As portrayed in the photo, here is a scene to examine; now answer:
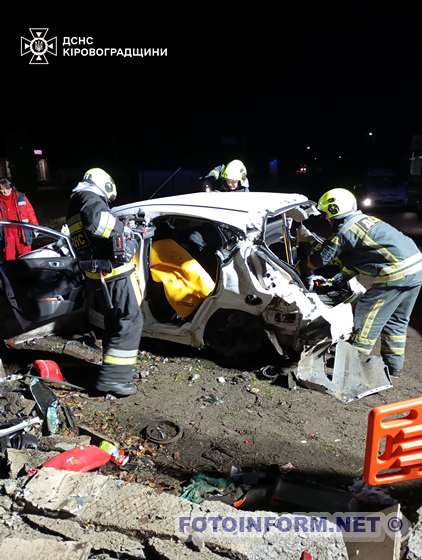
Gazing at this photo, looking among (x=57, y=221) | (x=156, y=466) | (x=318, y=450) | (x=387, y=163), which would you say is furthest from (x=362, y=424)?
(x=387, y=163)

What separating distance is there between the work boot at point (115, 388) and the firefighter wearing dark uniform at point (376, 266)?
2.03m

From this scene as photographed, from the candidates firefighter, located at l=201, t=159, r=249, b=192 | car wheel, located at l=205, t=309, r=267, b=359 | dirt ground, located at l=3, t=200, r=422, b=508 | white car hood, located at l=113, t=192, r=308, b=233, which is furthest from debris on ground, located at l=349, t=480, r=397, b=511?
firefighter, located at l=201, t=159, r=249, b=192

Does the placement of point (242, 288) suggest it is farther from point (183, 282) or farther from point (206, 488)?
point (206, 488)

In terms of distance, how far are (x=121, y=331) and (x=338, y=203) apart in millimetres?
2217

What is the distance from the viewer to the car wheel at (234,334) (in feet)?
13.7

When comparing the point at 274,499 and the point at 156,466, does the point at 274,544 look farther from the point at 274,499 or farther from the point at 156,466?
the point at 156,466

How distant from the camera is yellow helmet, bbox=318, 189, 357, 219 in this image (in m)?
3.99

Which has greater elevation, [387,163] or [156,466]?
[387,163]

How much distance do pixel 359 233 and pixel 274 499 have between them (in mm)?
2339

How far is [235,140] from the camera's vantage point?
120ft

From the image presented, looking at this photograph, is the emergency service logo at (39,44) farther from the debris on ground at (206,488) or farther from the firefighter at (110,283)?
the debris on ground at (206,488)

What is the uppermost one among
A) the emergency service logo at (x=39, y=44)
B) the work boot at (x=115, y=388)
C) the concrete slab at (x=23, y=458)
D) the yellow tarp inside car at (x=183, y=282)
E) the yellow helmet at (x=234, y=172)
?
the emergency service logo at (x=39, y=44)

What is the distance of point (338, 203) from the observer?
400 centimetres

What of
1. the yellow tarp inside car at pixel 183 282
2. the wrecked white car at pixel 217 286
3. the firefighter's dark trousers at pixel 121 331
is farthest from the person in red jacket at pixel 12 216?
the firefighter's dark trousers at pixel 121 331
